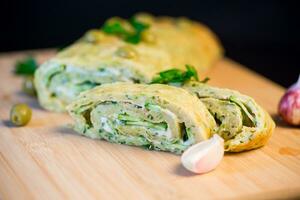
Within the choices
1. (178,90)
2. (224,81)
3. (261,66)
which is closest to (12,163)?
Result: (178,90)

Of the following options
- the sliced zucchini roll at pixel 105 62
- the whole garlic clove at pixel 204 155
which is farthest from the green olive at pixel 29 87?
the whole garlic clove at pixel 204 155

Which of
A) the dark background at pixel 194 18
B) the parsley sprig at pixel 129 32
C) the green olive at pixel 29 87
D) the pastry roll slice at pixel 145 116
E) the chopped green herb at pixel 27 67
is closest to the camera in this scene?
the pastry roll slice at pixel 145 116

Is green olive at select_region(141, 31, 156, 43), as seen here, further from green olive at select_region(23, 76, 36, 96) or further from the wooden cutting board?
the wooden cutting board

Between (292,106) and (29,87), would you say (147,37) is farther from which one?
(292,106)

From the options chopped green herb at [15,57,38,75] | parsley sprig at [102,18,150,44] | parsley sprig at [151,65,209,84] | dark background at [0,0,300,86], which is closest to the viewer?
parsley sprig at [151,65,209,84]

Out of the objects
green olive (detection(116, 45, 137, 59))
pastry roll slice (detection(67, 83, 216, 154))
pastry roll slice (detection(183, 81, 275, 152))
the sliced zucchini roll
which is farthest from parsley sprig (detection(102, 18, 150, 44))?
pastry roll slice (detection(183, 81, 275, 152))

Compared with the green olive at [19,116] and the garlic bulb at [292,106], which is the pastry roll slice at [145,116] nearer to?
the green olive at [19,116]

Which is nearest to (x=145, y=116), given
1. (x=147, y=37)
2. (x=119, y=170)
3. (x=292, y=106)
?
(x=119, y=170)
